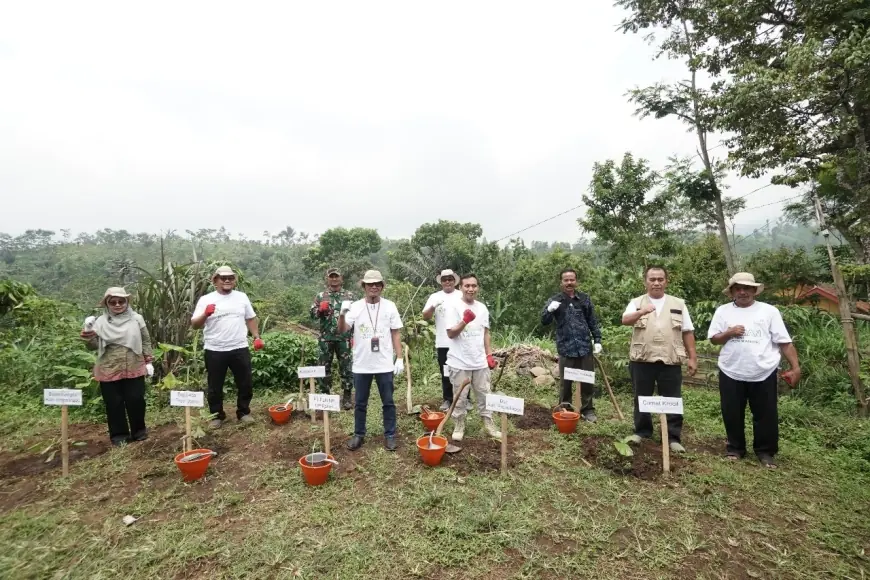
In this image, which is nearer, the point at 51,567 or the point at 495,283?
the point at 51,567

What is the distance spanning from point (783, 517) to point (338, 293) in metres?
4.39

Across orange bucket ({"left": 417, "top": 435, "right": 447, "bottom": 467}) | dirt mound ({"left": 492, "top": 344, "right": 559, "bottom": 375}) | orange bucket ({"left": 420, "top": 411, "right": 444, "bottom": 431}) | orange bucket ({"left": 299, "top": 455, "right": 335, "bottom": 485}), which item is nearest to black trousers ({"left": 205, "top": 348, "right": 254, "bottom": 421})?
orange bucket ({"left": 299, "top": 455, "right": 335, "bottom": 485})

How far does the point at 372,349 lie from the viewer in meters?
3.69

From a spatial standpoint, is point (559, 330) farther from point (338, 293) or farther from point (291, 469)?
point (291, 469)

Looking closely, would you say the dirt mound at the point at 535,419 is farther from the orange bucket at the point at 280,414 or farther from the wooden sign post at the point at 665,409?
the orange bucket at the point at 280,414

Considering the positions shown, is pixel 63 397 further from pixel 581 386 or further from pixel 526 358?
pixel 526 358

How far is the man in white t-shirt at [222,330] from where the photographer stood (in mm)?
4129

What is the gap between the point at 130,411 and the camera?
4102 millimetres

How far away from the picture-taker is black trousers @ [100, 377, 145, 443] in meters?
4.01

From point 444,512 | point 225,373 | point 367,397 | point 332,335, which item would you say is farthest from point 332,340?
point 444,512

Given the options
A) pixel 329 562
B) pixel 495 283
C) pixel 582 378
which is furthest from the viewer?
pixel 495 283

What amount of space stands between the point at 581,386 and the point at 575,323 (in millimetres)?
860

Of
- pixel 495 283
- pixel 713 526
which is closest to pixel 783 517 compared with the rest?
pixel 713 526

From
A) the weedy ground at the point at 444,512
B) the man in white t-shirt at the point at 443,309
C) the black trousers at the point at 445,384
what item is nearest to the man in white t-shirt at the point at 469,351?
the weedy ground at the point at 444,512
